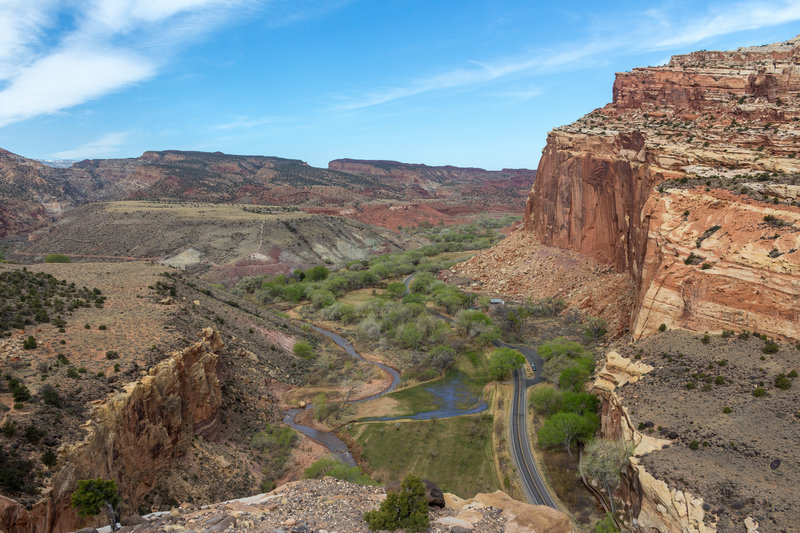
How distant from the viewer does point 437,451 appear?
114ft

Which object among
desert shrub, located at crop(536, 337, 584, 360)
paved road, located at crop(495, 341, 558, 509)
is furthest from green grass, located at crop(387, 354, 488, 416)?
desert shrub, located at crop(536, 337, 584, 360)

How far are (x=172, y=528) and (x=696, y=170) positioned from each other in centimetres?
4250

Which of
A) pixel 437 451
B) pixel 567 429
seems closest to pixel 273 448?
pixel 437 451

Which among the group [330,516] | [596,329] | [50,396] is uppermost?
[50,396]

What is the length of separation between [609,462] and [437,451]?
14.0m

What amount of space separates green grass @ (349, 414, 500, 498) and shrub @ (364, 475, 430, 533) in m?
15.7

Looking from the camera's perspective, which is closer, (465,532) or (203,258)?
(465,532)

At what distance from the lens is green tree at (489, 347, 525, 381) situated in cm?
4516

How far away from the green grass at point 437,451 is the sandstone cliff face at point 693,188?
14450 millimetres

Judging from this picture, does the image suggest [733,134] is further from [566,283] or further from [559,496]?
[559,496]

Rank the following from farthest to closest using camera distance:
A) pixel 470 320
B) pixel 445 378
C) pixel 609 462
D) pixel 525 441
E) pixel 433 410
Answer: pixel 470 320 < pixel 445 378 < pixel 433 410 < pixel 525 441 < pixel 609 462

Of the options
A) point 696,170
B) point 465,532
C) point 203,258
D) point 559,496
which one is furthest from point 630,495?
point 203,258

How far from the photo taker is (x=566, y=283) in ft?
210

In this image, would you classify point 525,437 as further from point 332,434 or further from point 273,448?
point 273,448
